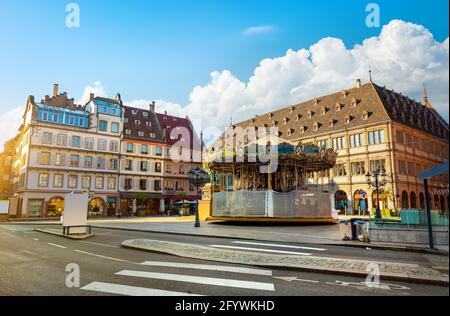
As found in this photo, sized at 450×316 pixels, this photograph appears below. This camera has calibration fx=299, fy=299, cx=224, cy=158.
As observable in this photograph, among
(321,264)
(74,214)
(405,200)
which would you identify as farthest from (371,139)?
(74,214)

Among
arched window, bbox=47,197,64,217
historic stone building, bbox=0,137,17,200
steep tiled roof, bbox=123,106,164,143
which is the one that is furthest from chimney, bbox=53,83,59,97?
arched window, bbox=47,197,64,217

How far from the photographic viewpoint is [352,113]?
163 ft

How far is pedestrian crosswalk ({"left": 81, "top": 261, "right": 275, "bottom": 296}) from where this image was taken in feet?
21.1

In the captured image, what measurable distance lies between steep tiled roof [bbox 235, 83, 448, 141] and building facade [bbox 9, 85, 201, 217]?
26.2 meters

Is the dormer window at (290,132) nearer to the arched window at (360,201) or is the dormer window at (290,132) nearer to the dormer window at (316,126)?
the dormer window at (316,126)

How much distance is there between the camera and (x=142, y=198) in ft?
170

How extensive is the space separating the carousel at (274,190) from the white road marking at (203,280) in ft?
55.8

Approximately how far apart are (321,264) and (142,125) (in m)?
54.3

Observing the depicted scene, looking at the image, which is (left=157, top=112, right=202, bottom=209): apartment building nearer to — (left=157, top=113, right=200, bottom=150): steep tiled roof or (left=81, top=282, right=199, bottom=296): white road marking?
(left=157, top=113, right=200, bottom=150): steep tiled roof

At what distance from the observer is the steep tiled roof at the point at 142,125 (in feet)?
183

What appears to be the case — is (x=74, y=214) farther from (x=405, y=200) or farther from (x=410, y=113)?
(x=410, y=113)

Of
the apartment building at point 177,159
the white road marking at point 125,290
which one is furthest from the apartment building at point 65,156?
the white road marking at point 125,290

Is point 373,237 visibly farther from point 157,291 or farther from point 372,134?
point 372,134
